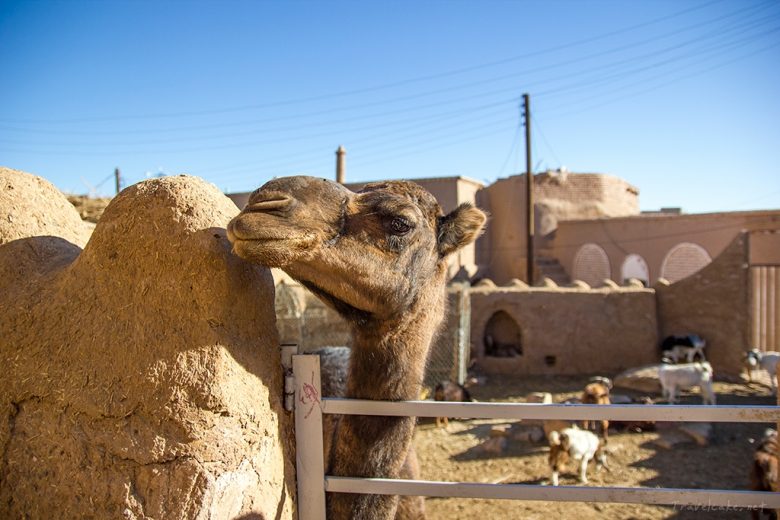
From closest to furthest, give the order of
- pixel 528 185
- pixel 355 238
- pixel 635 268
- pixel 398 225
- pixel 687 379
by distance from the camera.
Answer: pixel 355 238 → pixel 398 225 → pixel 687 379 → pixel 528 185 → pixel 635 268

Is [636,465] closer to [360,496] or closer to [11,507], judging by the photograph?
[360,496]

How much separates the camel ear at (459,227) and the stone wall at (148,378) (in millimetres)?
1027

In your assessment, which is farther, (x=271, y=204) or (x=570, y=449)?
(x=570, y=449)

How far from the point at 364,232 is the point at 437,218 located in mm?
650

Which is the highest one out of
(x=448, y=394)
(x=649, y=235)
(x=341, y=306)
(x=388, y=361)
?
(x=649, y=235)

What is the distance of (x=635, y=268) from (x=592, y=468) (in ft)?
72.8

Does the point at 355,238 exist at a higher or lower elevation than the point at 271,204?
lower

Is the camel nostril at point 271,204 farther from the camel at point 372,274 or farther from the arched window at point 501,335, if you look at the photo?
the arched window at point 501,335

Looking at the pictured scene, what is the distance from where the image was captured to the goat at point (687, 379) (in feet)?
35.1

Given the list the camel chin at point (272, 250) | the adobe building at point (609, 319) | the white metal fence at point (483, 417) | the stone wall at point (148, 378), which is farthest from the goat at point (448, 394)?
the camel chin at point (272, 250)

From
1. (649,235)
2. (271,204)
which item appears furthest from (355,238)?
(649,235)

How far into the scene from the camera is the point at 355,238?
235 centimetres

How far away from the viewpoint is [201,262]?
2.00 metres

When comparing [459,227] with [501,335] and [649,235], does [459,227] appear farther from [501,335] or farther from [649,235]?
[649,235]
